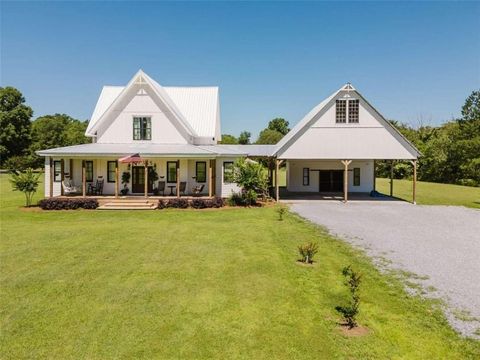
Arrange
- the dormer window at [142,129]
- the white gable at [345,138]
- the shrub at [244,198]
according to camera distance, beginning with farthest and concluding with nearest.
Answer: the dormer window at [142,129] < the white gable at [345,138] < the shrub at [244,198]

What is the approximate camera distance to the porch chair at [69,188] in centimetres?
2317

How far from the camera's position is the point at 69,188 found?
23.3 m

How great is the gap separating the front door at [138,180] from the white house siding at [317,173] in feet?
40.1

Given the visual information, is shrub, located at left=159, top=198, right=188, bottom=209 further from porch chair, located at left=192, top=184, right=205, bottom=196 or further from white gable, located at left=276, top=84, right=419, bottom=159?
white gable, located at left=276, top=84, right=419, bottom=159

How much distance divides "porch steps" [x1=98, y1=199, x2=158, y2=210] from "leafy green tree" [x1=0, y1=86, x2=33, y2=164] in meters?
52.0

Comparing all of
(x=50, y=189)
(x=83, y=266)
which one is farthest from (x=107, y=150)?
(x=83, y=266)

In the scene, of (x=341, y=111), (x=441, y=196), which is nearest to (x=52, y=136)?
(x=341, y=111)

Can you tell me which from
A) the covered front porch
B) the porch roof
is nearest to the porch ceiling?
the porch roof

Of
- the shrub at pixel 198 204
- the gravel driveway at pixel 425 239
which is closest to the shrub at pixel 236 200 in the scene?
the shrub at pixel 198 204

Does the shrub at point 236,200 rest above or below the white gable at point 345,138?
below

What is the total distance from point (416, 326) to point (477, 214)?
16.2m

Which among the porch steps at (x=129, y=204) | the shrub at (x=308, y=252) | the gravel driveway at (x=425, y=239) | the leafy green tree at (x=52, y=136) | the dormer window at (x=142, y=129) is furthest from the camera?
the leafy green tree at (x=52, y=136)

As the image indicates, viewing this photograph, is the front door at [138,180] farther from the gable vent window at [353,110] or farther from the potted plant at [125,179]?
the gable vent window at [353,110]

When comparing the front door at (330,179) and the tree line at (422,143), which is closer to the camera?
the front door at (330,179)
